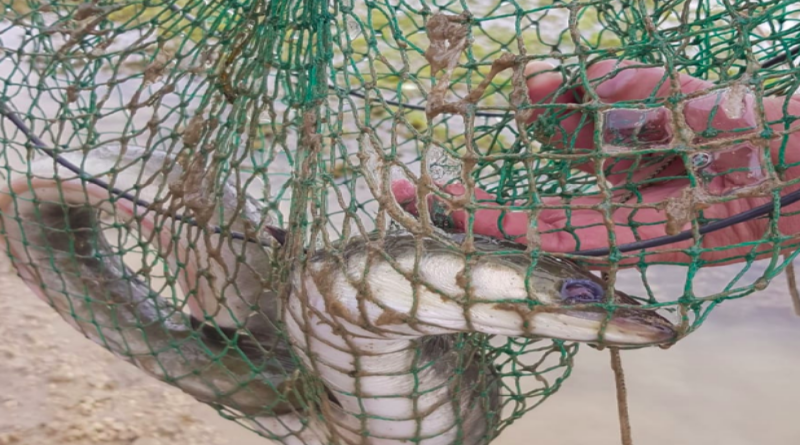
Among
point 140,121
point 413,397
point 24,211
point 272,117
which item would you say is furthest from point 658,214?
point 140,121

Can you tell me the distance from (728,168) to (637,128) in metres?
0.20

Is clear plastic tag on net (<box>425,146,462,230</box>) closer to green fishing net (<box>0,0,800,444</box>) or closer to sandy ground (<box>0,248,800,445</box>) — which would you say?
green fishing net (<box>0,0,800,444</box>)

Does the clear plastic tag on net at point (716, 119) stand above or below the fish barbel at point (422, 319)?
above

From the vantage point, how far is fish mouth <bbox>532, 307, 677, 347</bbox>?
1.35m

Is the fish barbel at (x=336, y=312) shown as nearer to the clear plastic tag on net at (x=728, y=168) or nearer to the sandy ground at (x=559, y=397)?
the clear plastic tag on net at (x=728, y=168)

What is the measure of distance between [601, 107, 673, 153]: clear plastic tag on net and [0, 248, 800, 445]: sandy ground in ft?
4.92

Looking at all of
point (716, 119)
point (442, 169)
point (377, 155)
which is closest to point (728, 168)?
point (716, 119)

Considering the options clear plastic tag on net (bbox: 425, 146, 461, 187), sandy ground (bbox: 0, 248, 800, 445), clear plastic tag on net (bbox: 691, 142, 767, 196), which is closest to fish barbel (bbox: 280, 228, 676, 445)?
clear plastic tag on net (bbox: 425, 146, 461, 187)

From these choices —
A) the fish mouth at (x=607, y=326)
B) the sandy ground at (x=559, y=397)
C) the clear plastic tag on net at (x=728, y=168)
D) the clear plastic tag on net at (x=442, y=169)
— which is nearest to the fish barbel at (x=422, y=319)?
the fish mouth at (x=607, y=326)

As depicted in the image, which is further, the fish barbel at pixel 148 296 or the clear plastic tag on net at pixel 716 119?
the fish barbel at pixel 148 296

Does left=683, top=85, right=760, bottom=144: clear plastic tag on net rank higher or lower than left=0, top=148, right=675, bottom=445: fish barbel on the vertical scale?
higher

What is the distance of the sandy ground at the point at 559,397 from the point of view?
8.95 ft

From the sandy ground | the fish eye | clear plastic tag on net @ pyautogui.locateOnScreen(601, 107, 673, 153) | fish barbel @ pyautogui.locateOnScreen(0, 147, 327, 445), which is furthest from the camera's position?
the sandy ground

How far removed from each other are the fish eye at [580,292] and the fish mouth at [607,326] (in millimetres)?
26
